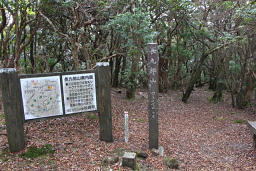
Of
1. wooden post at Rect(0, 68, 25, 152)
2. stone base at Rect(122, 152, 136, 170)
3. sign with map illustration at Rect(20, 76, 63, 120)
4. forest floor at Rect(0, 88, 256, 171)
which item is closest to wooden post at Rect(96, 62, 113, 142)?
forest floor at Rect(0, 88, 256, 171)

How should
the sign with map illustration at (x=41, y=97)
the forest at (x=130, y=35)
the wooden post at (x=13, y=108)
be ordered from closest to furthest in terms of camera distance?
the wooden post at (x=13, y=108) < the sign with map illustration at (x=41, y=97) < the forest at (x=130, y=35)

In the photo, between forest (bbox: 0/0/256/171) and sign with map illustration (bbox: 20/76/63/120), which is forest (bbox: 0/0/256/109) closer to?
forest (bbox: 0/0/256/171)

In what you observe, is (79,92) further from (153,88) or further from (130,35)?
(130,35)

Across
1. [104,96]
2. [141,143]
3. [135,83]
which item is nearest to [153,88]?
[104,96]

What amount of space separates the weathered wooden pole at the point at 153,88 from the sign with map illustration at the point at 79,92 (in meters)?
1.36

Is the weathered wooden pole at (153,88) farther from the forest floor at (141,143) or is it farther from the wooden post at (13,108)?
the wooden post at (13,108)

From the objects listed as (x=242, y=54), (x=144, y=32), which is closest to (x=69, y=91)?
(x=144, y=32)

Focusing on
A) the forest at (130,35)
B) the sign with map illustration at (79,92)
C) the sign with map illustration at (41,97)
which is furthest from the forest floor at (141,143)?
the forest at (130,35)

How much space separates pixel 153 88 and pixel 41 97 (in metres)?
2.55

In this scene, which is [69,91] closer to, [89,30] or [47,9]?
[47,9]

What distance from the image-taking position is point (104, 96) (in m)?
5.23

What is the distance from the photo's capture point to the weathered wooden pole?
509 cm

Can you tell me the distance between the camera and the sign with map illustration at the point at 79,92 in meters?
4.92

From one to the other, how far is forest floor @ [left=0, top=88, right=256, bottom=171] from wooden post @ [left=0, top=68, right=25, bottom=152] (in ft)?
0.86
